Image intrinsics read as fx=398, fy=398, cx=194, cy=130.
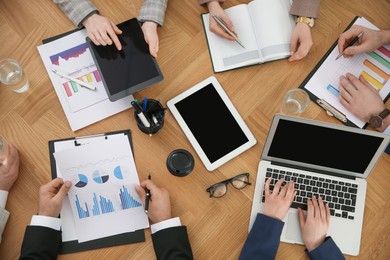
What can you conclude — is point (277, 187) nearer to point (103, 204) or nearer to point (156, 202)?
point (156, 202)

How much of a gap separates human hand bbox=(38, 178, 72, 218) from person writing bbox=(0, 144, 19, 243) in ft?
0.32

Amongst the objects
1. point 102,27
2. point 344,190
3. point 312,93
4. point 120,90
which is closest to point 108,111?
point 120,90

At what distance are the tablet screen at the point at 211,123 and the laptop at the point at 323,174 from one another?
12 centimetres

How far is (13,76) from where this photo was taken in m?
1.27

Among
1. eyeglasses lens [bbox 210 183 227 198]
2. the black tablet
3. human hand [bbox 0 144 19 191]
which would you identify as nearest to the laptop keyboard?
eyeglasses lens [bbox 210 183 227 198]

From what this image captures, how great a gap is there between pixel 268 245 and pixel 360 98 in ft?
1.76

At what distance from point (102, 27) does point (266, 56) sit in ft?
1.72

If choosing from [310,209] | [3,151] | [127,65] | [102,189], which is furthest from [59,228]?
[310,209]

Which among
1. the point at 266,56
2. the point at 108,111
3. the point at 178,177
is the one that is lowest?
the point at 178,177

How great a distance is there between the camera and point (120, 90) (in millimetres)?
1201

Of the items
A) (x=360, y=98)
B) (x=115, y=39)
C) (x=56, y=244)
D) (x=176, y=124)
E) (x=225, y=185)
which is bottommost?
(x=56, y=244)

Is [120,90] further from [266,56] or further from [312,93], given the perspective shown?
[312,93]

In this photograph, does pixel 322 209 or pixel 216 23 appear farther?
pixel 216 23

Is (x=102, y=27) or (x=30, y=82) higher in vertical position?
(x=102, y=27)
